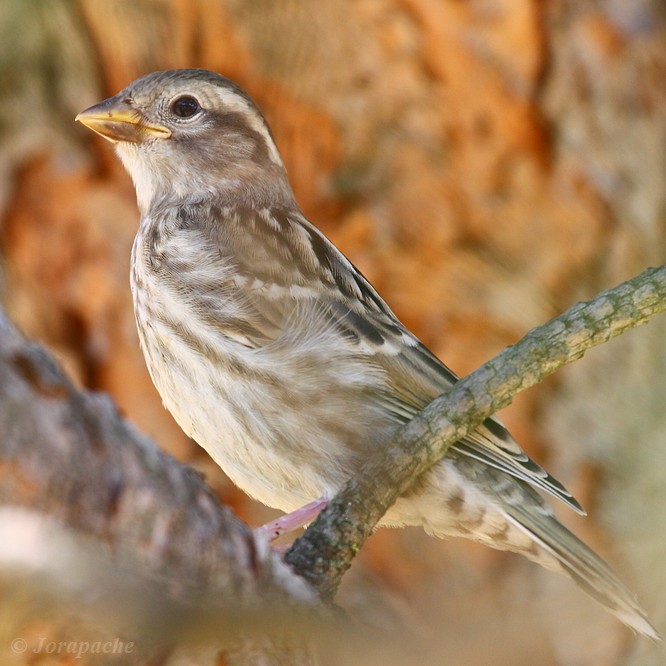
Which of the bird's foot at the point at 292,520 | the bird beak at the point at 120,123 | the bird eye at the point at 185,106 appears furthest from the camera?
the bird eye at the point at 185,106

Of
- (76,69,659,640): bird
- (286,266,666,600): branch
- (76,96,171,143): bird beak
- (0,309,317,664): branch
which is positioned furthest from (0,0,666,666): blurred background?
(0,309,317,664): branch

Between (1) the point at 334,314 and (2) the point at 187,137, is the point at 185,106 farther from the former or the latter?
(1) the point at 334,314

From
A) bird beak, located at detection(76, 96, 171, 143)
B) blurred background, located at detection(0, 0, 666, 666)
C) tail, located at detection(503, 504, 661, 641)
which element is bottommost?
tail, located at detection(503, 504, 661, 641)

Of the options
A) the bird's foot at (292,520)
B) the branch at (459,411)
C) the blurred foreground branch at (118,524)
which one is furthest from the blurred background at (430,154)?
the blurred foreground branch at (118,524)

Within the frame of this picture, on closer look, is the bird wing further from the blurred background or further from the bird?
the blurred background

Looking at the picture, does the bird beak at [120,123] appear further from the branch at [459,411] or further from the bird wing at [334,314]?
the branch at [459,411]

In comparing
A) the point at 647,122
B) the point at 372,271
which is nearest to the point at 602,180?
the point at 647,122

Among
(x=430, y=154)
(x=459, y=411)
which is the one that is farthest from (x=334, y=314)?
(x=430, y=154)
